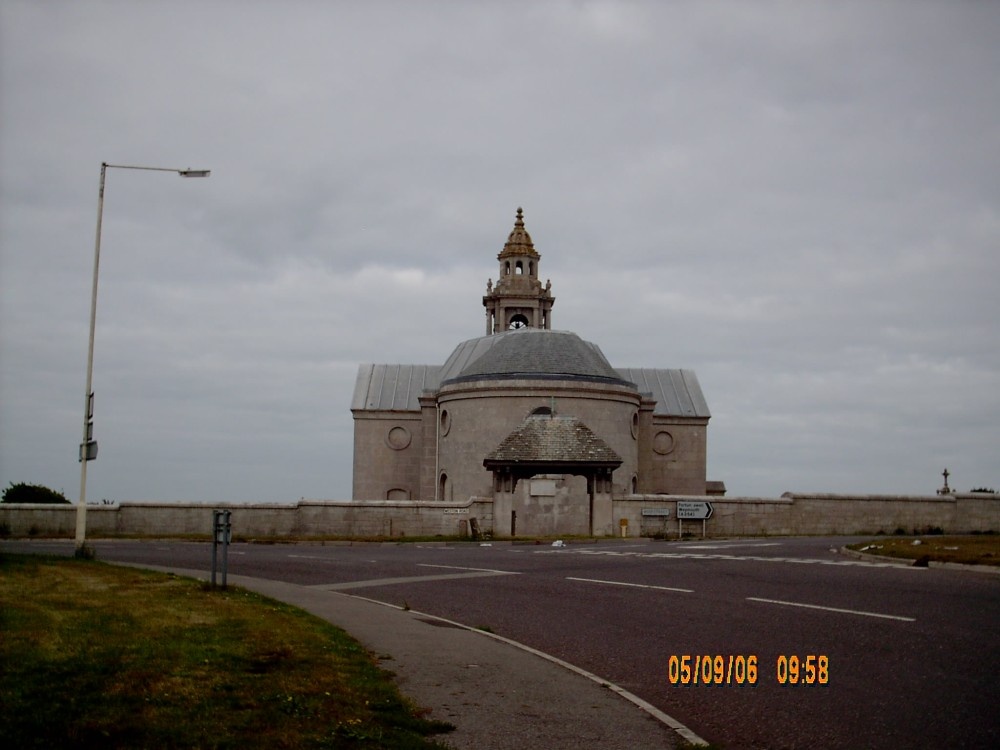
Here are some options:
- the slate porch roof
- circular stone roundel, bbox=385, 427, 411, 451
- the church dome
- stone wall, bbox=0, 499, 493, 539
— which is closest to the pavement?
stone wall, bbox=0, 499, 493, 539

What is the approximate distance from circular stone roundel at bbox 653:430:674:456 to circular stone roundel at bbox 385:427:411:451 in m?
16.0

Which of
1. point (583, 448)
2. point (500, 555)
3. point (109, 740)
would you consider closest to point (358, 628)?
point (109, 740)

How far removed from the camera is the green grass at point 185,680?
7211 mm

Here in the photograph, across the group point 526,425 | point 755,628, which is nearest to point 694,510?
point 526,425

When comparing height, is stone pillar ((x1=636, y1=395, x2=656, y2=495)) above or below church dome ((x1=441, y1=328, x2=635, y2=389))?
below

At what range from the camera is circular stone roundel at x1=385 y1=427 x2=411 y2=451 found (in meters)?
68.7

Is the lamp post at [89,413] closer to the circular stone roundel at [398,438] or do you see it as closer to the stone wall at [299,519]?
the stone wall at [299,519]

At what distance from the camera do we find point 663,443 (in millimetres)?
67062

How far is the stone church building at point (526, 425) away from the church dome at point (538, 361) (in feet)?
0.27

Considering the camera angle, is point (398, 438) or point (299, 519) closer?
point (299, 519)

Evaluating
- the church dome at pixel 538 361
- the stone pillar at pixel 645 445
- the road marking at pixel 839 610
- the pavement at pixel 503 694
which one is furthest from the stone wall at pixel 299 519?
the pavement at pixel 503 694

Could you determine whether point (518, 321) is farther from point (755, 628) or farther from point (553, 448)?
point (755, 628)

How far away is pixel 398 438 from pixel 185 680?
60.2m

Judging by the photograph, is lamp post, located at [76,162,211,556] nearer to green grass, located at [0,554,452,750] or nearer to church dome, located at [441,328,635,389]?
green grass, located at [0,554,452,750]
